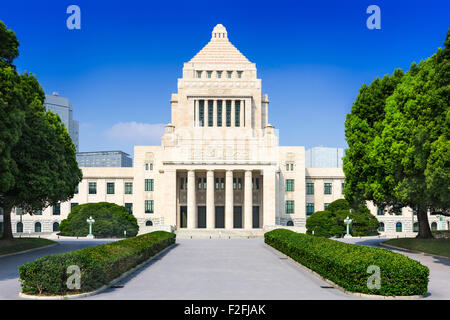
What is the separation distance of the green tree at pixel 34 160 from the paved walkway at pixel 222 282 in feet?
36.0

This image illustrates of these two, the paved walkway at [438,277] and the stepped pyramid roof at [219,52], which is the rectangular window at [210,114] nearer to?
the stepped pyramid roof at [219,52]

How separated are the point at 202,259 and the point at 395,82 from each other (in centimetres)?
2234

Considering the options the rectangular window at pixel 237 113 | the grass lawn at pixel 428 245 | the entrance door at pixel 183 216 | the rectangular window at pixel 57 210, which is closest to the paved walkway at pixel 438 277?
the grass lawn at pixel 428 245

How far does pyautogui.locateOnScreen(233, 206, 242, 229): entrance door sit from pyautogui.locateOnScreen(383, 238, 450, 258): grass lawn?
36.0m

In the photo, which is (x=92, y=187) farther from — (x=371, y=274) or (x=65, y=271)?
(x=371, y=274)

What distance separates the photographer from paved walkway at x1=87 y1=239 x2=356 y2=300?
51.8ft

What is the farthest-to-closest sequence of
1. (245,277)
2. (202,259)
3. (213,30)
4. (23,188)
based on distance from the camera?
(213,30), (23,188), (202,259), (245,277)

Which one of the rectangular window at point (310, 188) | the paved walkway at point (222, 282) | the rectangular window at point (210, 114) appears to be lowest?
the paved walkway at point (222, 282)

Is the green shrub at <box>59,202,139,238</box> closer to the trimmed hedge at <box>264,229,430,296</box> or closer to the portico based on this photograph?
the portico

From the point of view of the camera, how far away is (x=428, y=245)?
32594 millimetres

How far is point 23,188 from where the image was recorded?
30828mm

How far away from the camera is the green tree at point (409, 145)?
973 inches

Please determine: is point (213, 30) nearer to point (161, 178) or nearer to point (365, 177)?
point (161, 178)
